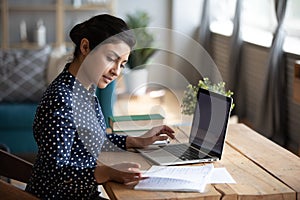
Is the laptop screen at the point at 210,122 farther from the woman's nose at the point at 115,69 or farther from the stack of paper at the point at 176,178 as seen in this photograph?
the woman's nose at the point at 115,69

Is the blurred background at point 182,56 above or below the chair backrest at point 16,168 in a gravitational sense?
below

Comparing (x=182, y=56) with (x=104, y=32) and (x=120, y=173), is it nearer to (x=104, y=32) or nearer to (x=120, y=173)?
(x=104, y=32)

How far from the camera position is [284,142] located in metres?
4.57

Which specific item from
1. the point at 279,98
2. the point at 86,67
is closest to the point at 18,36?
the point at 279,98

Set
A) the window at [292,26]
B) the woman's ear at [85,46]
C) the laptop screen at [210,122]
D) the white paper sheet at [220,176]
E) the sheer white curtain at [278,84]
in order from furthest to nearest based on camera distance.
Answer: the window at [292,26] < the sheer white curtain at [278,84] < the laptop screen at [210,122] < the woman's ear at [85,46] < the white paper sheet at [220,176]

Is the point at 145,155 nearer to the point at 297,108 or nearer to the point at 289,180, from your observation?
the point at 289,180

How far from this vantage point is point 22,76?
433 centimetres

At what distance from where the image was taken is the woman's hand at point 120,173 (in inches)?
66.2

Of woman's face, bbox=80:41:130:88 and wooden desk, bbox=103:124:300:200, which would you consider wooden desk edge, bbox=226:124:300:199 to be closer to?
wooden desk, bbox=103:124:300:200

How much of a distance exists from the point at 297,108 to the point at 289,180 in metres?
2.74

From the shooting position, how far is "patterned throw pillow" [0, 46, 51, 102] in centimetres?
429

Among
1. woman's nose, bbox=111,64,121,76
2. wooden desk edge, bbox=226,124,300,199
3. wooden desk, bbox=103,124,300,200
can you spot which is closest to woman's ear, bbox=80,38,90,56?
woman's nose, bbox=111,64,121,76

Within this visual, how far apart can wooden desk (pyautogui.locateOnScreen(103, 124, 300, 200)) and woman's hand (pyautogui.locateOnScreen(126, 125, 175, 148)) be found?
2.6 inches

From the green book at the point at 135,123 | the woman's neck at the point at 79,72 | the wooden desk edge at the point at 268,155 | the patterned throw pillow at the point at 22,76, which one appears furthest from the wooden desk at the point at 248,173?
the patterned throw pillow at the point at 22,76
